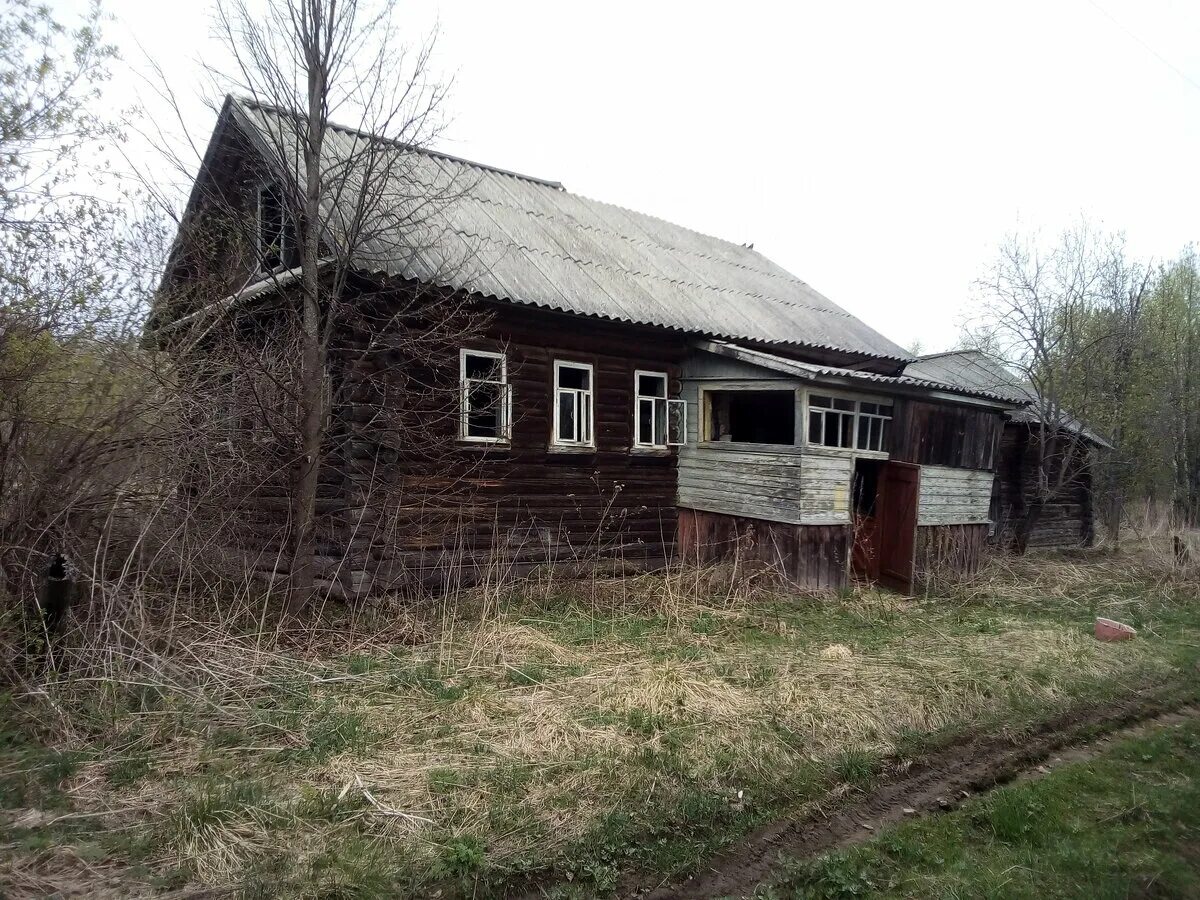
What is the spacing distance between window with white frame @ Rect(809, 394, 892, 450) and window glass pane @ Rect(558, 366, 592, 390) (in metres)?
3.47

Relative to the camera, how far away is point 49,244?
26.2 ft

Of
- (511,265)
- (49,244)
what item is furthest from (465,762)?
(511,265)

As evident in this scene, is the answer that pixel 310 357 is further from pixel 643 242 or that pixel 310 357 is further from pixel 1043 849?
pixel 643 242

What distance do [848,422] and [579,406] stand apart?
14.4 ft

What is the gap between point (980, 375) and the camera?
73.8ft

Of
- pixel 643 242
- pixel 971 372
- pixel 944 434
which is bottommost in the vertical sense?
pixel 944 434

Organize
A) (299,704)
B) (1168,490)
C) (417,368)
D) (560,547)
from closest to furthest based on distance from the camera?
(299,704) < (417,368) < (560,547) < (1168,490)

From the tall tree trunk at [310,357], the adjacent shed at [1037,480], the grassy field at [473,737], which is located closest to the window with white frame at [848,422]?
the grassy field at [473,737]

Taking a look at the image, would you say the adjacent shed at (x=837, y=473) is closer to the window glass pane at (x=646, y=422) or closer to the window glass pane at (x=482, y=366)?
the window glass pane at (x=646, y=422)

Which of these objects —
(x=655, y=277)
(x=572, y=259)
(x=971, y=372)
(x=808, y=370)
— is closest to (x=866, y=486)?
(x=808, y=370)

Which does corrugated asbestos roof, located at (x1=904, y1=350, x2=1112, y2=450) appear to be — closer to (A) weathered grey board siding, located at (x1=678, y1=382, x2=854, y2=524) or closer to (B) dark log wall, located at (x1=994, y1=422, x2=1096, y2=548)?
(B) dark log wall, located at (x1=994, y1=422, x2=1096, y2=548)

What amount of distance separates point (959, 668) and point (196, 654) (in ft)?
22.0

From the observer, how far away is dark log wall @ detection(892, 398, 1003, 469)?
1287 centimetres

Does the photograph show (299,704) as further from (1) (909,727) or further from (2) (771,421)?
(2) (771,421)
